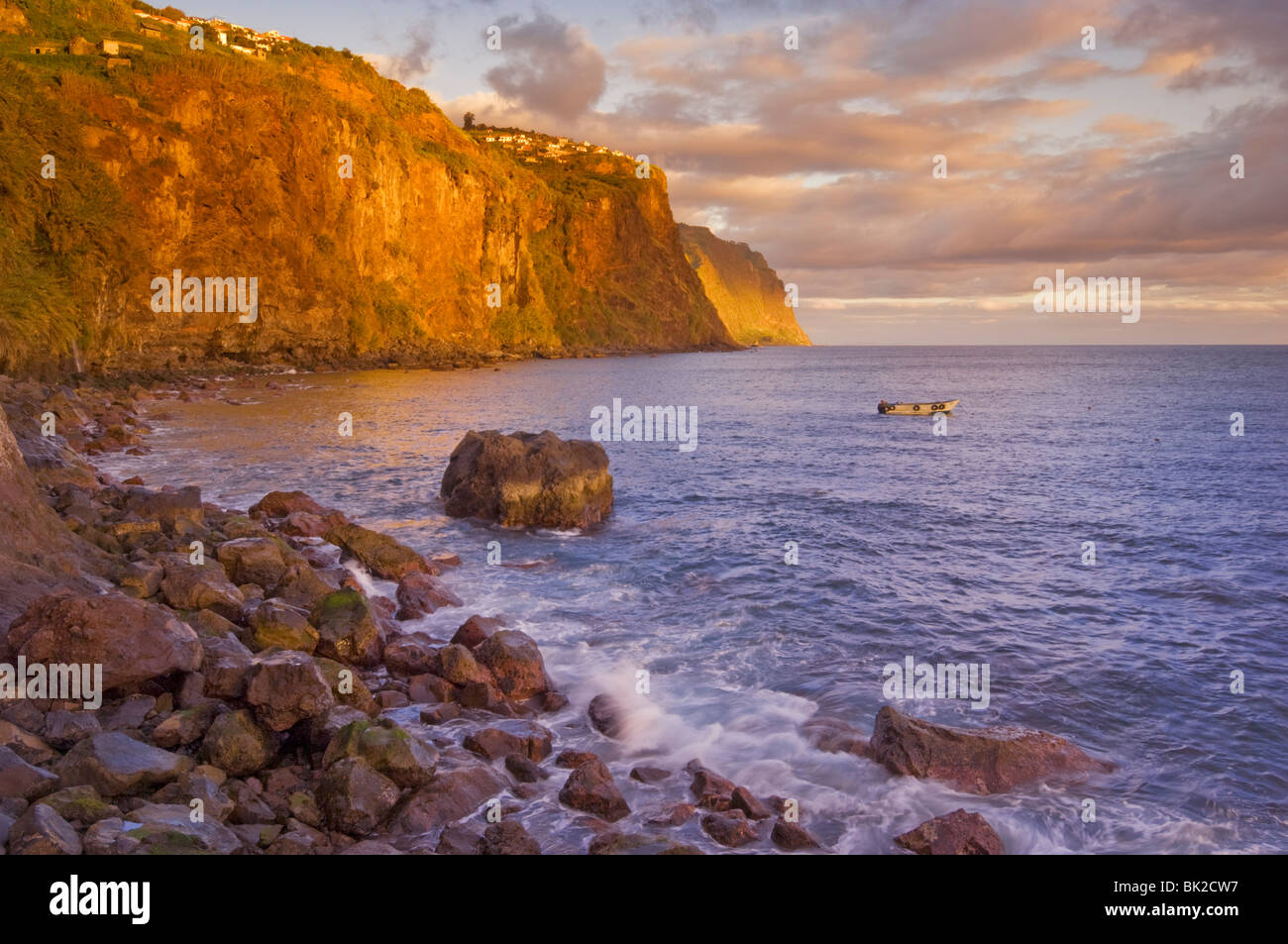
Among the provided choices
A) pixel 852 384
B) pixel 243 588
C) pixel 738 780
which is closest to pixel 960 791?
pixel 738 780

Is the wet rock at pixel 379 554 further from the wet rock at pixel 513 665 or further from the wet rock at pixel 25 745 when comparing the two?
the wet rock at pixel 25 745

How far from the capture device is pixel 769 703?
10859 millimetres

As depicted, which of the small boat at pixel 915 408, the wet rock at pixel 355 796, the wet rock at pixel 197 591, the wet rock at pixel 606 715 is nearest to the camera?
the wet rock at pixel 355 796

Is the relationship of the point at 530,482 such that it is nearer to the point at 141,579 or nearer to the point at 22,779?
the point at 141,579

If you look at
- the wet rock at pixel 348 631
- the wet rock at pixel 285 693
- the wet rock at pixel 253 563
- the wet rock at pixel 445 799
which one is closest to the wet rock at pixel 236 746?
the wet rock at pixel 285 693

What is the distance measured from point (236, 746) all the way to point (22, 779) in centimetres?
166

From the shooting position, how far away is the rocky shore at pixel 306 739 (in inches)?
253

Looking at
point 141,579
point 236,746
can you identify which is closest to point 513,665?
point 236,746

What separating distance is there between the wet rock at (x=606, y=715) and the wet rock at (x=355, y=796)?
3.04m

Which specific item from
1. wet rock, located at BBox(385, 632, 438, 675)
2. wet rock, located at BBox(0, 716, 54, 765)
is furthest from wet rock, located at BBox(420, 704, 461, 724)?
wet rock, located at BBox(0, 716, 54, 765)

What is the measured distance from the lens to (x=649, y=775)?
8664mm

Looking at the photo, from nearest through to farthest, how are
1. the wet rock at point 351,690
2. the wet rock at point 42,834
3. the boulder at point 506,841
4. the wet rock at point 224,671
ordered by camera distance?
the wet rock at point 42,834
the boulder at point 506,841
the wet rock at point 224,671
the wet rock at point 351,690

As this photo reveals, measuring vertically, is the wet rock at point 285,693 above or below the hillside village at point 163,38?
below
